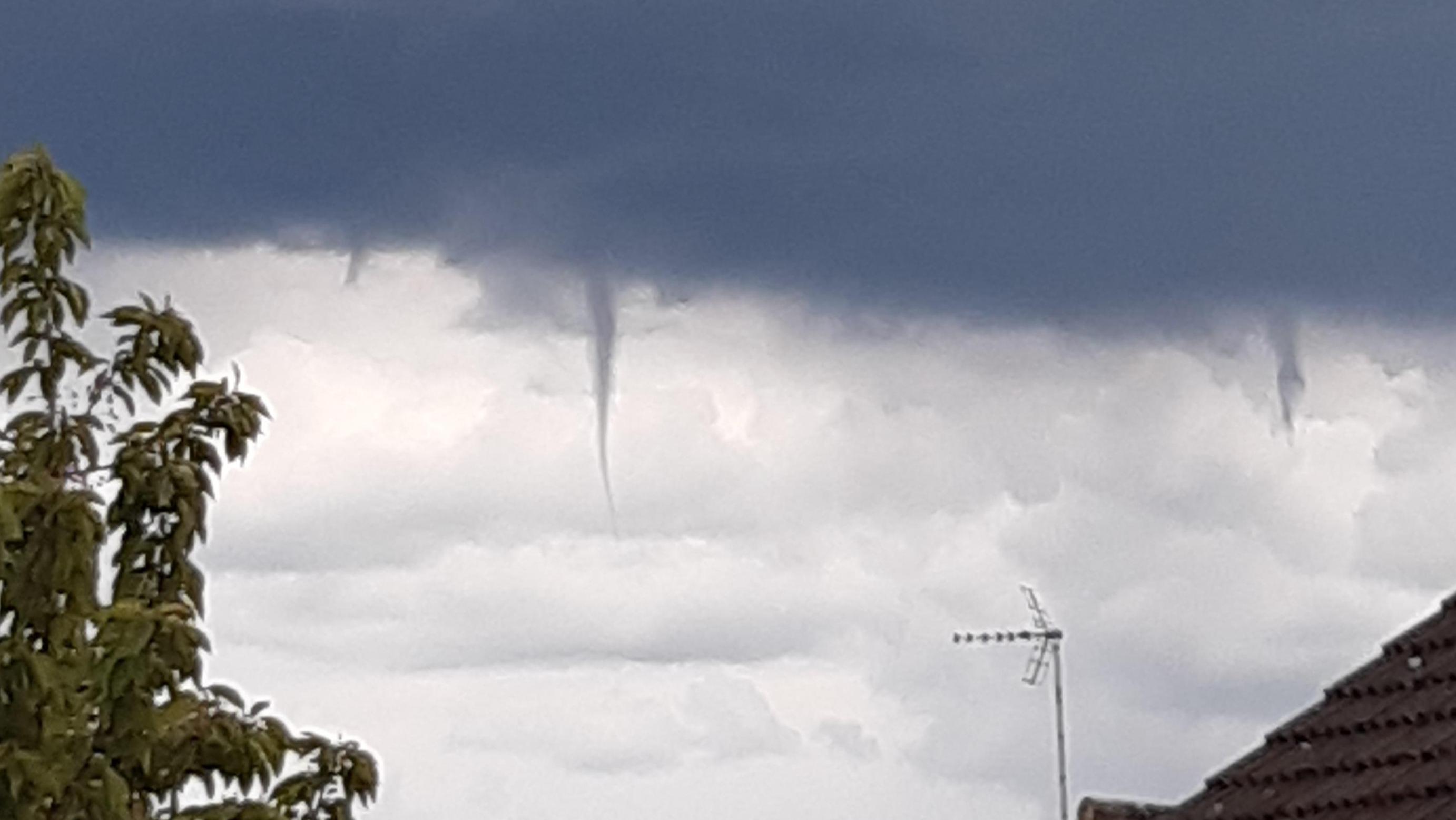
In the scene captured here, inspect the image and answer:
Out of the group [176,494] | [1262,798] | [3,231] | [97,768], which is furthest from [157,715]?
[1262,798]

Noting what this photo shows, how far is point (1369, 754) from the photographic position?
13898 mm

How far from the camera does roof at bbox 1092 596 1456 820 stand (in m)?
13.2

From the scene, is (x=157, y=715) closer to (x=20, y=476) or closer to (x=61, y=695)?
(x=61, y=695)

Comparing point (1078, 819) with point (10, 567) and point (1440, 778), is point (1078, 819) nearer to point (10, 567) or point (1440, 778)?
point (1440, 778)

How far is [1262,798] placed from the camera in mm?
14438

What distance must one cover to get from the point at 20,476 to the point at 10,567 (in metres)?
1.52

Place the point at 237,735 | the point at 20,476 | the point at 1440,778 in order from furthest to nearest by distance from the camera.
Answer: the point at 20,476 → the point at 237,735 → the point at 1440,778

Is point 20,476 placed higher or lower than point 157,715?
higher

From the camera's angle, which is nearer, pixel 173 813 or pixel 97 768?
pixel 97 768

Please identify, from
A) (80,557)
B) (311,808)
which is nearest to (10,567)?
(80,557)

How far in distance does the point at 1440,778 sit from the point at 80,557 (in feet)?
22.0

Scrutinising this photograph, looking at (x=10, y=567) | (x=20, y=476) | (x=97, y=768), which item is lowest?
(x=97, y=768)

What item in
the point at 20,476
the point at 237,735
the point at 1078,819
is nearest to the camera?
the point at 237,735

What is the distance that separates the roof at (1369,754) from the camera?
13.2m
